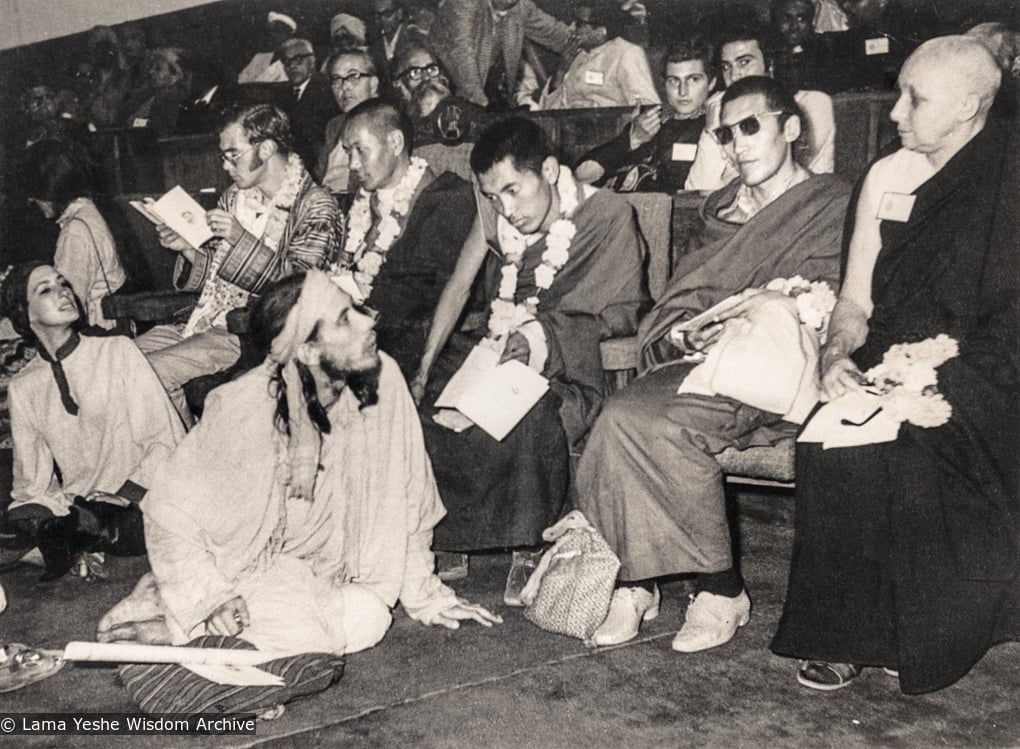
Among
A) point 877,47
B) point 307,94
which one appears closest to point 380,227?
point 877,47

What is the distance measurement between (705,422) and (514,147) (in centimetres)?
114

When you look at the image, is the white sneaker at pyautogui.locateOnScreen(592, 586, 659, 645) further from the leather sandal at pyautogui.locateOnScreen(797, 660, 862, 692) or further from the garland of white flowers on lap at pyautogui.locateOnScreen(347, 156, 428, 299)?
the garland of white flowers on lap at pyautogui.locateOnScreen(347, 156, 428, 299)

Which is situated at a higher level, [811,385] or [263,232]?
[263,232]

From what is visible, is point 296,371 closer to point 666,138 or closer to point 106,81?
point 666,138

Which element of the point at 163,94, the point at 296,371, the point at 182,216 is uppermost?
the point at 163,94

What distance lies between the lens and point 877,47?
4.77m

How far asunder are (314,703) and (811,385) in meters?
1.57

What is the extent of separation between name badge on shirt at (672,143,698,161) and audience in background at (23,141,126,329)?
255 cm

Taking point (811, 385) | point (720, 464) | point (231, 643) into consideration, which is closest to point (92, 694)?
point (231, 643)

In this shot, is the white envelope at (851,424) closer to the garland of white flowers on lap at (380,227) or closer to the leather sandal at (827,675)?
the leather sandal at (827,675)

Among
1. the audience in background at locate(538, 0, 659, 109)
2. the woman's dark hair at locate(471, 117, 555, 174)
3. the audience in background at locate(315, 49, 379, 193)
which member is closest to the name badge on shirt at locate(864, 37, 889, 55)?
the audience in background at locate(538, 0, 659, 109)

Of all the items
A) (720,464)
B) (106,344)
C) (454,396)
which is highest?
(106,344)

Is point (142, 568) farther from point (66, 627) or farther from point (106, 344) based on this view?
point (106, 344)

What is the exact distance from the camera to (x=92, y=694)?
282 cm
